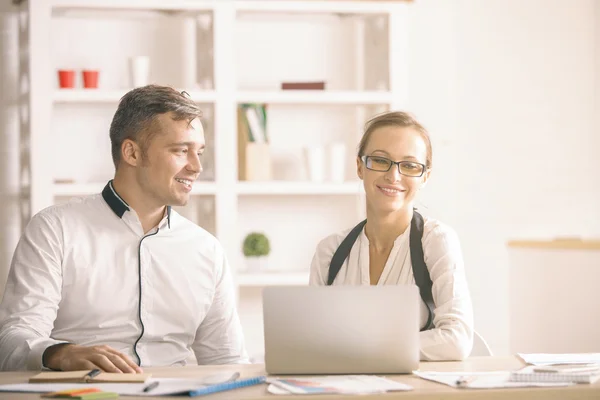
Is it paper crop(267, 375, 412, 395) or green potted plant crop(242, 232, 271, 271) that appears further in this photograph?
green potted plant crop(242, 232, 271, 271)

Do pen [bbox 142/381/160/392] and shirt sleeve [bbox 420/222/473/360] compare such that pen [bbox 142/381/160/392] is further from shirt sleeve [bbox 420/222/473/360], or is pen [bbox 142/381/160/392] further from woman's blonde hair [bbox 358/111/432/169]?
woman's blonde hair [bbox 358/111/432/169]

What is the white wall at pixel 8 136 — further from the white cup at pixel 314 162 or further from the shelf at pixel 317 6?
the white cup at pixel 314 162

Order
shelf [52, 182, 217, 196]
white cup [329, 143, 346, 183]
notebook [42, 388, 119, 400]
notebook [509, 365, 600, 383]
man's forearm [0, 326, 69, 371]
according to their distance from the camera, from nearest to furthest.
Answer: notebook [42, 388, 119, 400] < notebook [509, 365, 600, 383] < man's forearm [0, 326, 69, 371] < shelf [52, 182, 217, 196] < white cup [329, 143, 346, 183]

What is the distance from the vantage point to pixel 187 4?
4.13m

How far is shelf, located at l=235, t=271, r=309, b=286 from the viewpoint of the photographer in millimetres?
4129

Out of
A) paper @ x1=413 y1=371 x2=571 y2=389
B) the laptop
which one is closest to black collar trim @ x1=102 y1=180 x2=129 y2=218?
the laptop

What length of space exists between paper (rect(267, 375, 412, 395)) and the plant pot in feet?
8.27

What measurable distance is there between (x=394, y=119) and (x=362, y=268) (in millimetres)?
423

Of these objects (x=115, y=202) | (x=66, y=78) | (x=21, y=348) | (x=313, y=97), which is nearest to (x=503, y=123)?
(x=313, y=97)

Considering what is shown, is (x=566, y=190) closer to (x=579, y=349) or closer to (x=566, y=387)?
(x=579, y=349)

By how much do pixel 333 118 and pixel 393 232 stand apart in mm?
2109

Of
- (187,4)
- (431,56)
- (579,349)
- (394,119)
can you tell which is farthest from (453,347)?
(431,56)

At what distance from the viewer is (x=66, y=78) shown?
160 inches

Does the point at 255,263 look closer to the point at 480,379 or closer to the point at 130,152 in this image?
the point at 130,152
